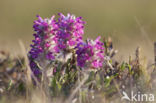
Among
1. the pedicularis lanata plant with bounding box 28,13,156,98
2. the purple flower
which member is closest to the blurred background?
the pedicularis lanata plant with bounding box 28,13,156,98

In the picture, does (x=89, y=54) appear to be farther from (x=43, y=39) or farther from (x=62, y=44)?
(x=43, y=39)

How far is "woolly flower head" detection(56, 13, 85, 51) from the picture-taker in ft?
12.7

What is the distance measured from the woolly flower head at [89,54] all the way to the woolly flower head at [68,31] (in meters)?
0.15

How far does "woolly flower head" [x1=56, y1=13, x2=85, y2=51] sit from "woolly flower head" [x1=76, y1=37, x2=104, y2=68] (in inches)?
5.9

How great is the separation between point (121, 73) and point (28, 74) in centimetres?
115

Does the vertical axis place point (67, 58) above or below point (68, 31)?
below

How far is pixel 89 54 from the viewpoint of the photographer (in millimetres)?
3742

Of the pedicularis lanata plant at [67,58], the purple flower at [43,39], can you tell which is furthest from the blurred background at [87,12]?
the purple flower at [43,39]

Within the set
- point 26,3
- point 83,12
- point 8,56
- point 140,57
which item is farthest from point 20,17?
point 140,57

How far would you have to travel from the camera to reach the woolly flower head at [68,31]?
387 centimetres

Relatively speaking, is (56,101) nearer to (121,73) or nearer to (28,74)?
(28,74)

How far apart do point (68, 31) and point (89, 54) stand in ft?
1.18

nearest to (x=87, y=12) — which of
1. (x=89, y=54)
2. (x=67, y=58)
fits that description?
(x=67, y=58)

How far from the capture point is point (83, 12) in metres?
21.1
